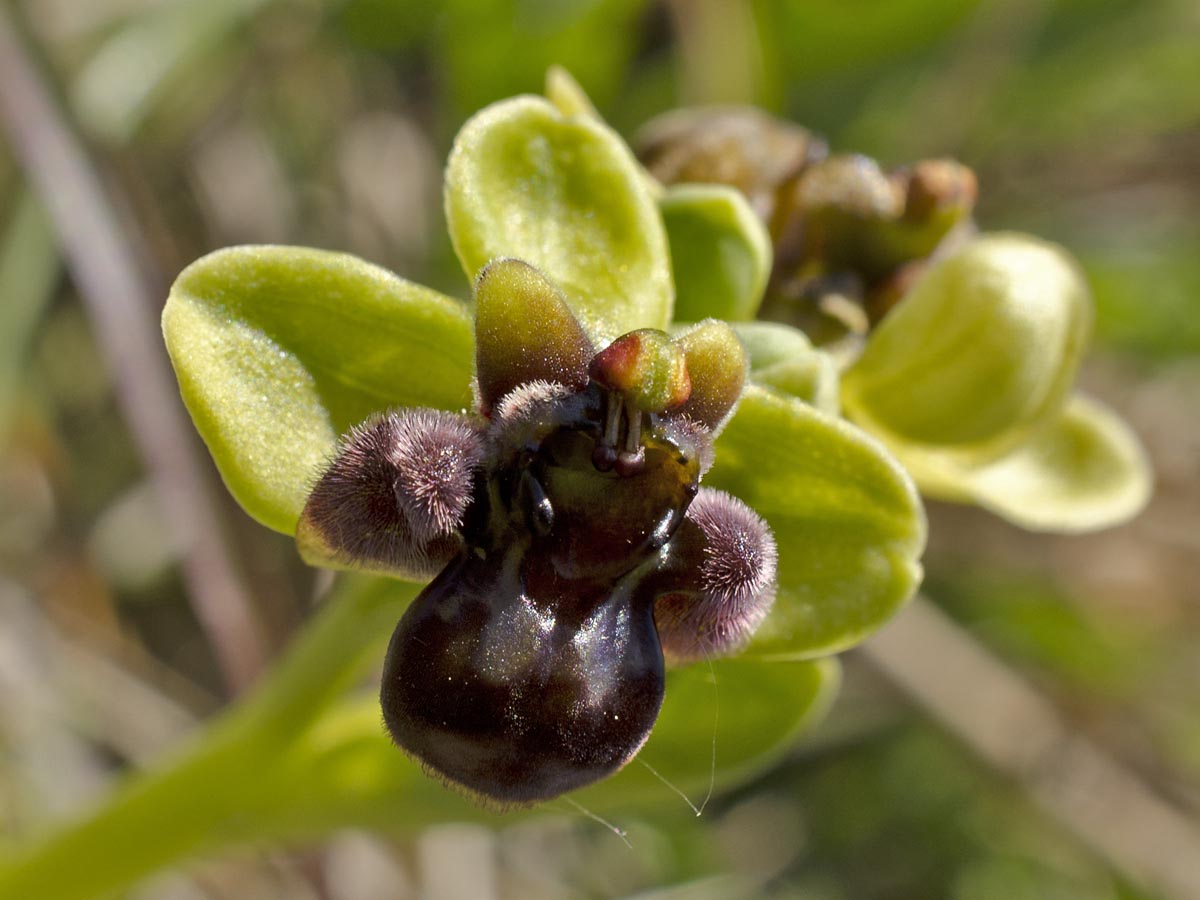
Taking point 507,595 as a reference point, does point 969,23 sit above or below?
below

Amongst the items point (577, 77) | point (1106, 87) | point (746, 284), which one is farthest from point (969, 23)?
point (746, 284)

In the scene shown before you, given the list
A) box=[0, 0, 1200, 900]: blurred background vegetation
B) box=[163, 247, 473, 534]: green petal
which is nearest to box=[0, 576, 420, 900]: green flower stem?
box=[163, 247, 473, 534]: green petal

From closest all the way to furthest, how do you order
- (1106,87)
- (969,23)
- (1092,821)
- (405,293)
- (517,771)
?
(517,771) → (405,293) → (1092,821) → (969,23) → (1106,87)

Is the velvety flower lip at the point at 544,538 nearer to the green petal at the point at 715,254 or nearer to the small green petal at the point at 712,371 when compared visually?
the small green petal at the point at 712,371

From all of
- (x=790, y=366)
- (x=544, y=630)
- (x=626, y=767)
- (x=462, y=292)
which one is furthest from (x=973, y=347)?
(x=462, y=292)

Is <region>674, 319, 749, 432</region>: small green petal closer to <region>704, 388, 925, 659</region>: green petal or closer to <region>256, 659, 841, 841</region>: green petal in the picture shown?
<region>704, 388, 925, 659</region>: green petal

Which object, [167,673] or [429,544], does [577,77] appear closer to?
[167,673]
